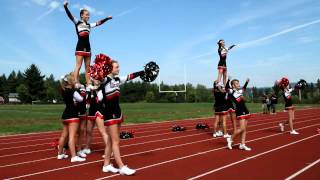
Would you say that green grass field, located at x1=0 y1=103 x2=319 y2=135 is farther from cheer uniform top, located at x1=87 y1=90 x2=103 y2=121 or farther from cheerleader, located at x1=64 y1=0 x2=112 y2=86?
cheerleader, located at x1=64 y1=0 x2=112 y2=86

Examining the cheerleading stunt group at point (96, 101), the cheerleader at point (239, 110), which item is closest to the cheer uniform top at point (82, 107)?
the cheerleading stunt group at point (96, 101)

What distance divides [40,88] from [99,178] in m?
90.2

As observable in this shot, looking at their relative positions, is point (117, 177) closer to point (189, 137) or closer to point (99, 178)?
point (99, 178)

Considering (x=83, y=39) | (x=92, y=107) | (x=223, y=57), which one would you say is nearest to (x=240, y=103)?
(x=223, y=57)

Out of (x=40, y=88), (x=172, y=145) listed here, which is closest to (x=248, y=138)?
(x=172, y=145)

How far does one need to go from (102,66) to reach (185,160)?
3.03 meters

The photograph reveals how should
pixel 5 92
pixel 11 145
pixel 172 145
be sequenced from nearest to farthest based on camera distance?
pixel 172 145 → pixel 11 145 → pixel 5 92

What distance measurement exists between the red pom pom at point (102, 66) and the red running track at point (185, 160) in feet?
6.07

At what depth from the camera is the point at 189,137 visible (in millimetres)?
14078

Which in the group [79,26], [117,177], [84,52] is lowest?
[117,177]

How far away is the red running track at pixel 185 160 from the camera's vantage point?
738cm

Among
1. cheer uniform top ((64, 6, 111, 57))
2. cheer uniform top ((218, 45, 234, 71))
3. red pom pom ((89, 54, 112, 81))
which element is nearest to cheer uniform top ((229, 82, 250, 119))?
cheer uniform top ((218, 45, 234, 71))

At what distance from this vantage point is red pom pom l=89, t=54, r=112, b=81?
291 inches

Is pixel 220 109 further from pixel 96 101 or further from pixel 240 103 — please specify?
pixel 96 101
